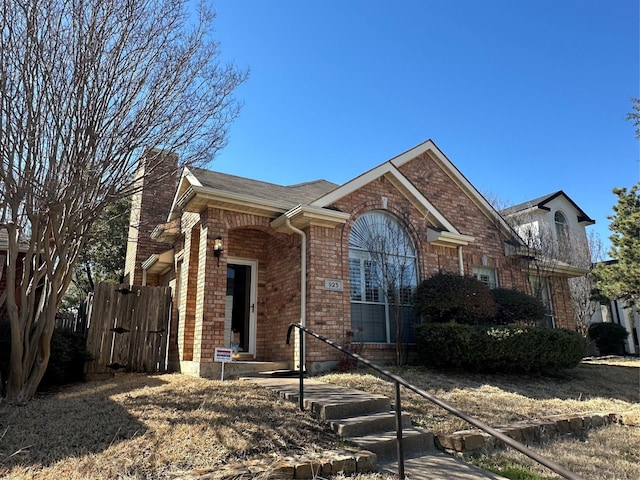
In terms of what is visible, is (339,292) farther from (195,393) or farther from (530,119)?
(530,119)

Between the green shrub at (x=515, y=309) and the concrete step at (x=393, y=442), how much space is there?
6112 mm

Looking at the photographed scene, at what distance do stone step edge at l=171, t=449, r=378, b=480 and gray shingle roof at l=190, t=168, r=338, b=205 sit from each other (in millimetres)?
5814

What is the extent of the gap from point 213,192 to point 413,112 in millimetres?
6135

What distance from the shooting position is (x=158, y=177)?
306 inches

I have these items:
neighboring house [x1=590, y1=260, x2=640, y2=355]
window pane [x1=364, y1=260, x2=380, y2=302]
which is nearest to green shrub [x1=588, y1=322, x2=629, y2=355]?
neighboring house [x1=590, y1=260, x2=640, y2=355]

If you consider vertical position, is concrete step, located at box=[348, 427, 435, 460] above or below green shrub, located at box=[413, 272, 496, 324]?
below

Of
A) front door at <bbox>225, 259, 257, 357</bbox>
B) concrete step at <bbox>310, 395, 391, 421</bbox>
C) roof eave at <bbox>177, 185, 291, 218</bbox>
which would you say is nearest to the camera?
concrete step at <bbox>310, 395, 391, 421</bbox>

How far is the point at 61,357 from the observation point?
784 cm

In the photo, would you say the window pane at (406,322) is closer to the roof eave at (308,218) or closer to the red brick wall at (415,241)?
the red brick wall at (415,241)

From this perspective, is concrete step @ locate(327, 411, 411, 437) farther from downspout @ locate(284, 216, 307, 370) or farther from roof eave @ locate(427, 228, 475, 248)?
roof eave @ locate(427, 228, 475, 248)

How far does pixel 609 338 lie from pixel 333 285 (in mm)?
14802

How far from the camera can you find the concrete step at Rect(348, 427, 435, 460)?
4.36 metres

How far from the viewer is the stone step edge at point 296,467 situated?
11.1 ft

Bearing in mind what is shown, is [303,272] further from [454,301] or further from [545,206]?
[545,206]
